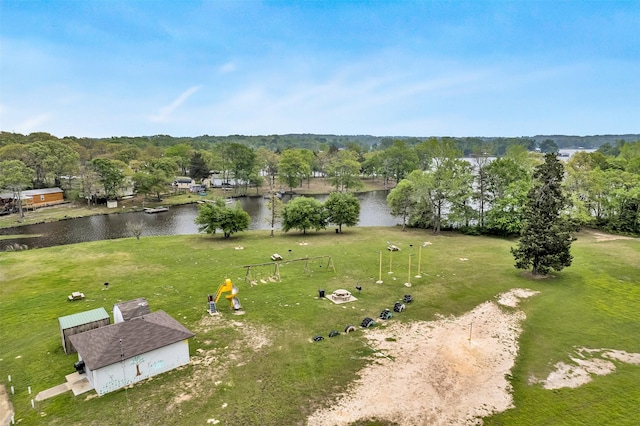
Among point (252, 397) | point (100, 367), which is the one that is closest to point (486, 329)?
point (252, 397)

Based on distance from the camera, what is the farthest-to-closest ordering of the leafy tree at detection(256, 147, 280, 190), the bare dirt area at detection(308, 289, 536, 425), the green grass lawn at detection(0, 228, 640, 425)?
the leafy tree at detection(256, 147, 280, 190) → the green grass lawn at detection(0, 228, 640, 425) → the bare dirt area at detection(308, 289, 536, 425)

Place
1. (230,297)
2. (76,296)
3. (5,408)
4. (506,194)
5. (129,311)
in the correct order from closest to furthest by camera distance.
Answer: (5,408), (129,311), (230,297), (76,296), (506,194)

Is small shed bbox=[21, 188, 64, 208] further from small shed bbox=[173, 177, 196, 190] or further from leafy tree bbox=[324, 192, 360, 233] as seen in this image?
leafy tree bbox=[324, 192, 360, 233]

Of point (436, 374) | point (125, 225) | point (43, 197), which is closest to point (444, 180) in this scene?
point (436, 374)

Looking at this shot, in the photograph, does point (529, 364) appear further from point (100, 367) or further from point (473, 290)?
point (100, 367)

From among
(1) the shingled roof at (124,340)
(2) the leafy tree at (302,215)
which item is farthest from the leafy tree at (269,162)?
(1) the shingled roof at (124,340)

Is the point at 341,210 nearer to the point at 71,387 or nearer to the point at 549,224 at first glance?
the point at 549,224

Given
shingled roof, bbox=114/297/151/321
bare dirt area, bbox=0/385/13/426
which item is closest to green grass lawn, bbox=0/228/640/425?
bare dirt area, bbox=0/385/13/426
